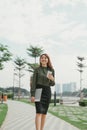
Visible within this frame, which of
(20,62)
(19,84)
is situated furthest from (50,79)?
(19,84)

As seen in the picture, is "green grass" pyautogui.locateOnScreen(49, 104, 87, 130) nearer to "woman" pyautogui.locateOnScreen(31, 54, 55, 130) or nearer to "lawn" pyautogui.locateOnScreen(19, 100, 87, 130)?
"lawn" pyautogui.locateOnScreen(19, 100, 87, 130)

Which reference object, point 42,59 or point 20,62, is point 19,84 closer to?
point 20,62

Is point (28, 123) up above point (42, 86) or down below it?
below

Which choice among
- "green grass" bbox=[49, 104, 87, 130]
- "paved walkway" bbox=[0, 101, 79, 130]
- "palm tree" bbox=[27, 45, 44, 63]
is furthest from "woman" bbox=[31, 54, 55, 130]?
"palm tree" bbox=[27, 45, 44, 63]

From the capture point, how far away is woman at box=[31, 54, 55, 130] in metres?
7.37

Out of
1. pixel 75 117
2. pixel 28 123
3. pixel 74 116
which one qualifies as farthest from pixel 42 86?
pixel 74 116

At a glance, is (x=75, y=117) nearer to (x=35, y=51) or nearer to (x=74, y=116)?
(x=74, y=116)

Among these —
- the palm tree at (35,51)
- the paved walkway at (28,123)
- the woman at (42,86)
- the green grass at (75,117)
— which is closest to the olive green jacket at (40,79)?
the woman at (42,86)

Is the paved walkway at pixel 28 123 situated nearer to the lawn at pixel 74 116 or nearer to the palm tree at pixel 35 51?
the lawn at pixel 74 116

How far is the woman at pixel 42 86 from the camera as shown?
7.37 metres

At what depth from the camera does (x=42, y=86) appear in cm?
745

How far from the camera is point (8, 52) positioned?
76.2 ft

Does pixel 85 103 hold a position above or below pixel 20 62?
below

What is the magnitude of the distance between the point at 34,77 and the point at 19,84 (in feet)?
211
